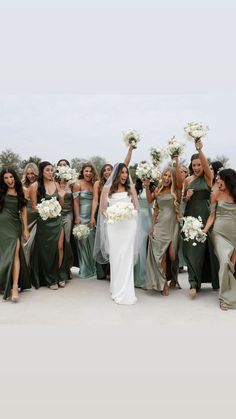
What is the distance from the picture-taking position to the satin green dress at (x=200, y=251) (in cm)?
695

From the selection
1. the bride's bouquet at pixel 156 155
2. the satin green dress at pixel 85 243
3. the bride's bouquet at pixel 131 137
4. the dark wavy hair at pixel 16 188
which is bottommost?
the satin green dress at pixel 85 243

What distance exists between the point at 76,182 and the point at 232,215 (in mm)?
3374

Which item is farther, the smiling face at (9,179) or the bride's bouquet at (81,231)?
the bride's bouquet at (81,231)

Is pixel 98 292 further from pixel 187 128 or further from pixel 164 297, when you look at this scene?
pixel 187 128

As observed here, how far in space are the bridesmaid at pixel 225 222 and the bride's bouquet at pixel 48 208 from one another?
2648mm

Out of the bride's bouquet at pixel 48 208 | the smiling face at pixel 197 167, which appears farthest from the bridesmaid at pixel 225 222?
the bride's bouquet at pixel 48 208

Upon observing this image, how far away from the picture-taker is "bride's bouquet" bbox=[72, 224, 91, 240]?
7.91 metres

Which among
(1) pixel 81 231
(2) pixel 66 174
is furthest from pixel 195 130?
(1) pixel 81 231

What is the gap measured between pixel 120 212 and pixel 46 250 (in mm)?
1818

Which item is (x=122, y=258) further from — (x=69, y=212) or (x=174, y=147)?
(x=174, y=147)

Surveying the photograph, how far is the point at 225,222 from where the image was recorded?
6648mm

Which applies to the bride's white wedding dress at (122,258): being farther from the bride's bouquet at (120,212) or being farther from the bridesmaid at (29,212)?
the bridesmaid at (29,212)

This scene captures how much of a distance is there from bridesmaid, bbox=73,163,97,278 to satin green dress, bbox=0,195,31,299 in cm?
173

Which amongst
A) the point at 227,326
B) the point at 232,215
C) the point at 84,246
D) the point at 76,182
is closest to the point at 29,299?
the point at 84,246
